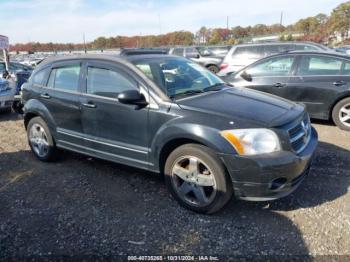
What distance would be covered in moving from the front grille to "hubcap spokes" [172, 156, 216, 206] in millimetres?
886

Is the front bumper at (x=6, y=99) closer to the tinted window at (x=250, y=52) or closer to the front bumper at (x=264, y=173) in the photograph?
the tinted window at (x=250, y=52)

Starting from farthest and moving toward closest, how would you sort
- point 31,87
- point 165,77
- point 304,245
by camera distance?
point 31,87 < point 165,77 < point 304,245

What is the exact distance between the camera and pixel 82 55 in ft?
15.0

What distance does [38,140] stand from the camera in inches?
204

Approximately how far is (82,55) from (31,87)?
47.7 inches

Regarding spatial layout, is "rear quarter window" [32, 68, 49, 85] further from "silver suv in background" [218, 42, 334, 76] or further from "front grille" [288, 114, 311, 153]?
"silver suv in background" [218, 42, 334, 76]

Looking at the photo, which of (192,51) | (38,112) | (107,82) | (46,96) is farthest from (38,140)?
(192,51)

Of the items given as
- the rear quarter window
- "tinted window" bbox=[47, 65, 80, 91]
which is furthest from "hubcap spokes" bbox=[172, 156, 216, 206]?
the rear quarter window

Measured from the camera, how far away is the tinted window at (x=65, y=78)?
4.48m

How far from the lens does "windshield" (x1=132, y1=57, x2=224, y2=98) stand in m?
3.83

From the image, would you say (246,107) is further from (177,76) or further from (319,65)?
(319,65)

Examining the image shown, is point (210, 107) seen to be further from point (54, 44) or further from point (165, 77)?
point (54, 44)

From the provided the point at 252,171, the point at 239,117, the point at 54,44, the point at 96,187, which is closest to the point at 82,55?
the point at 96,187

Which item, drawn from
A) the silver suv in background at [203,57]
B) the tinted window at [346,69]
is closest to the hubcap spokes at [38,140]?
the tinted window at [346,69]
